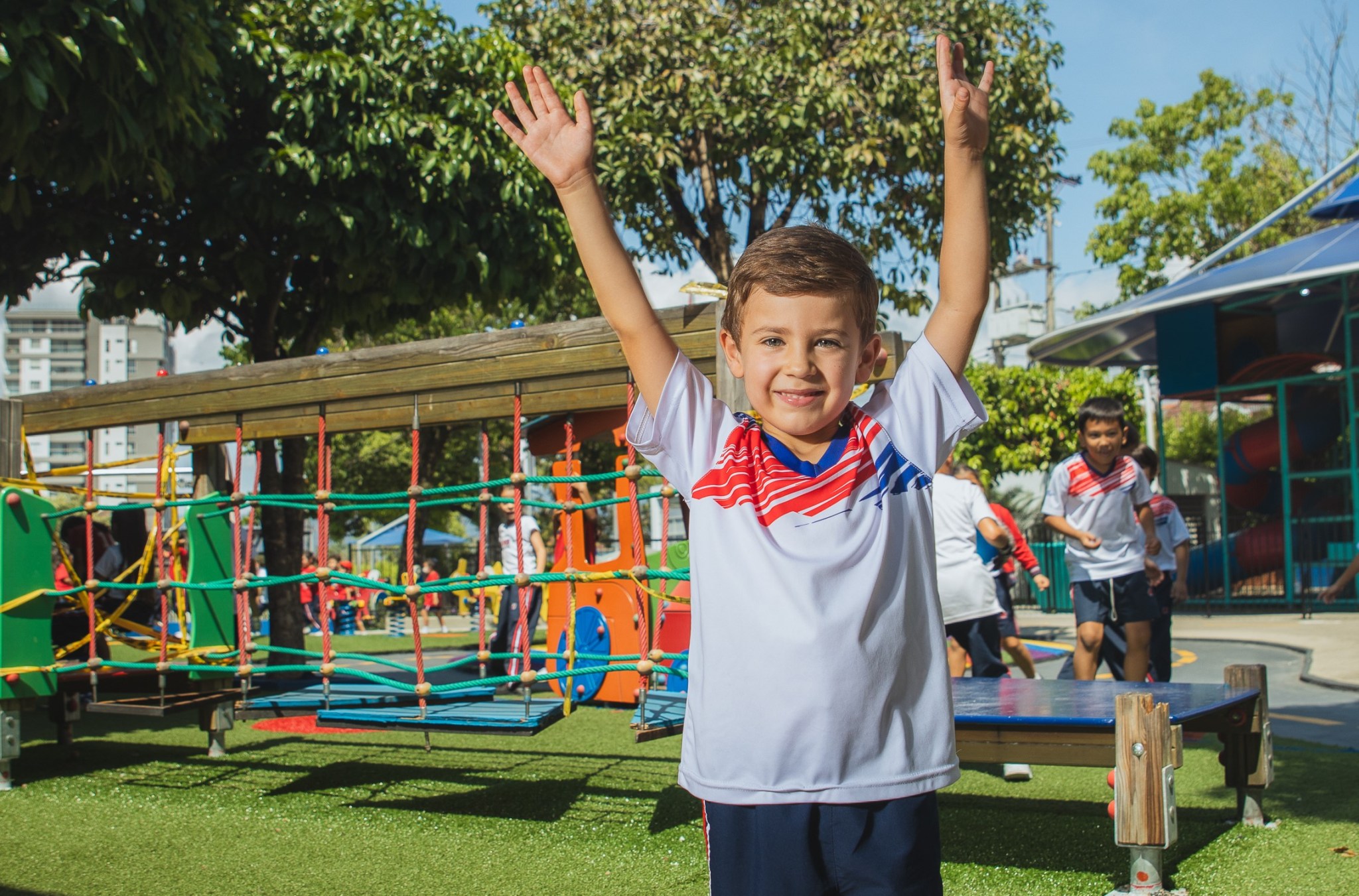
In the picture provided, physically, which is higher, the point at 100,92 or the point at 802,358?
the point at 100,92

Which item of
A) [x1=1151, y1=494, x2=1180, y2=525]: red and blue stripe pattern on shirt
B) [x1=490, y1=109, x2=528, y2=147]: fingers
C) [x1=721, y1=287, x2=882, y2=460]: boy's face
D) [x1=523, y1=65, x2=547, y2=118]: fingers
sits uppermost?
[x1=523, y1=65, x2=547, y2=118]: fingers

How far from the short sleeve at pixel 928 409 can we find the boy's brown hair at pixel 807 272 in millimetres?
100

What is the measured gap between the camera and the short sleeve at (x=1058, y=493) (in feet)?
19.3

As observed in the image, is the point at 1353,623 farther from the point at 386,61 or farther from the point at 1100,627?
the point at 386,61

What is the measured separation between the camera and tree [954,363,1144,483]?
21781mm

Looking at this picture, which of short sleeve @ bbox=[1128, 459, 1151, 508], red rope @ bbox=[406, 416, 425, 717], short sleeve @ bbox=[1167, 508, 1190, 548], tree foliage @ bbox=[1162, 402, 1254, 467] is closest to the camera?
red rope @ bbox=[406, 416, 425, 717]

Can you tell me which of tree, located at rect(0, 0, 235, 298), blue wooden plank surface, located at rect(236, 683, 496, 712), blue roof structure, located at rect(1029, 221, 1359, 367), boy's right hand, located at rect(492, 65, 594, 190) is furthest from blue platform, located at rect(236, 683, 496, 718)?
blue roof structure, located at rect(1029, 221, 1359, 367)

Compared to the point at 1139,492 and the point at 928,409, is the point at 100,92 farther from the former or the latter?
the point at 928,409

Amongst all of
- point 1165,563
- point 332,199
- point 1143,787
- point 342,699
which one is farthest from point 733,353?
point 332,199

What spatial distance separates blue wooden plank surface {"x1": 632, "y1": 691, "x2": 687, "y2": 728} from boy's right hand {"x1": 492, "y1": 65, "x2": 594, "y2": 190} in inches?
98.5

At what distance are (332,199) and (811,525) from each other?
28.0 ft

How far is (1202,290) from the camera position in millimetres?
14898

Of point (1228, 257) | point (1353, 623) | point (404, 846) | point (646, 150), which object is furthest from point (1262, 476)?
point (404, 846)

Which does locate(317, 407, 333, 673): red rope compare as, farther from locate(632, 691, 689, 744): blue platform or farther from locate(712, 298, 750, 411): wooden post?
locate(712, 298, 750, 411): wooden post
